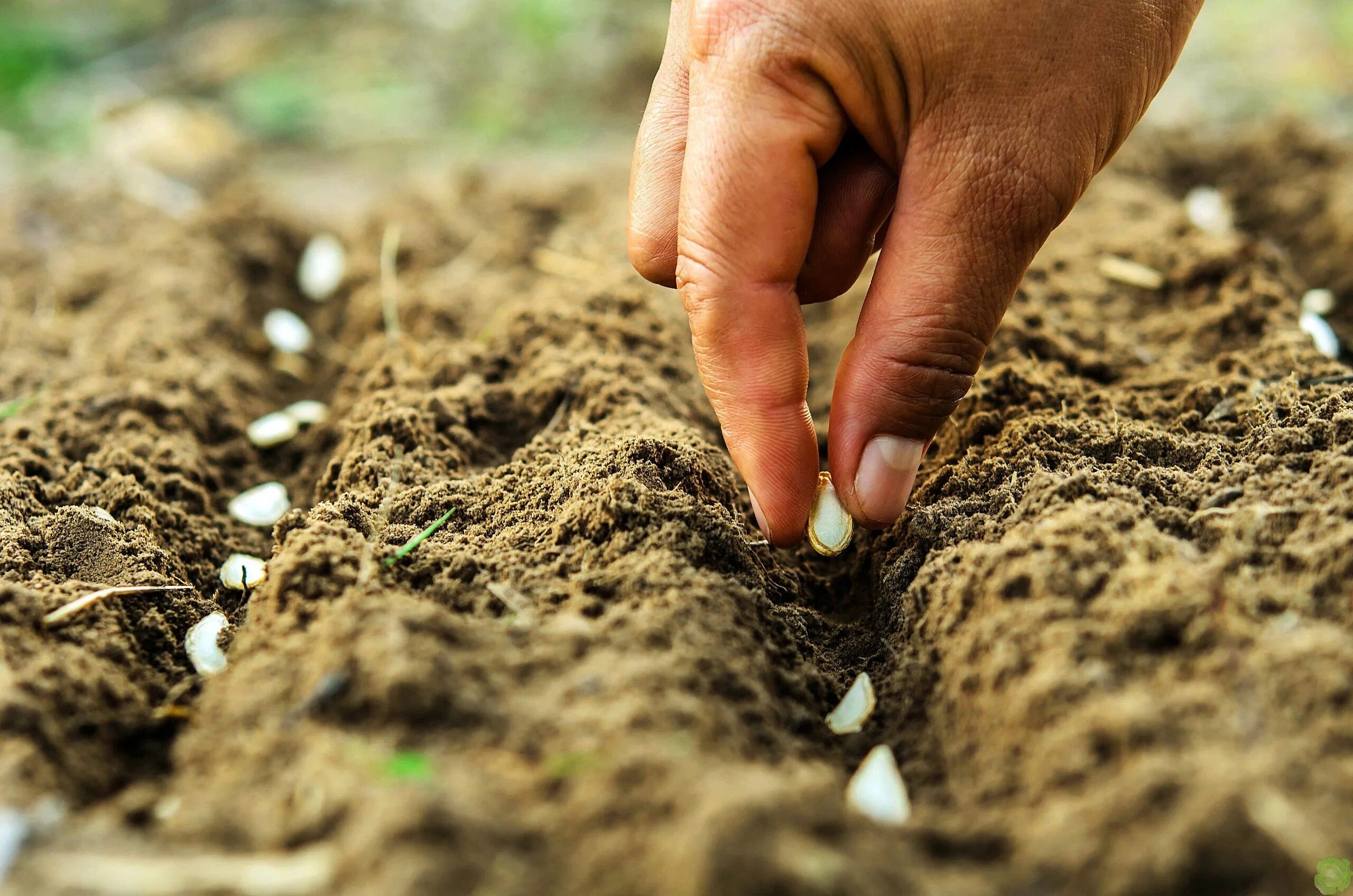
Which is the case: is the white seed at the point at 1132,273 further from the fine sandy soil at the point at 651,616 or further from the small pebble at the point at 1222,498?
the small pebble at the point at 1222,498

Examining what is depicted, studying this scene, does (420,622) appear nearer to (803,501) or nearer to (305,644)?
(305,644)

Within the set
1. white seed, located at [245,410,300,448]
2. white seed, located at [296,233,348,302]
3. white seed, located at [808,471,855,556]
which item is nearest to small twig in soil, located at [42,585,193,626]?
white seed, located at [245,410,300,448]

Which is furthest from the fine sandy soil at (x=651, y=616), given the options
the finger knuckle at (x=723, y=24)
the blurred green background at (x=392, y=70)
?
the blurred green background at (x=392, y=70)

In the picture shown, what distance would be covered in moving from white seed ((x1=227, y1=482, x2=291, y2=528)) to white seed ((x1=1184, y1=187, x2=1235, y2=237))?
6.90 ft

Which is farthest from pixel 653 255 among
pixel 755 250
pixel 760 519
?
pixel 760 519

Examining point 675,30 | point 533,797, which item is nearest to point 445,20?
point 675,30

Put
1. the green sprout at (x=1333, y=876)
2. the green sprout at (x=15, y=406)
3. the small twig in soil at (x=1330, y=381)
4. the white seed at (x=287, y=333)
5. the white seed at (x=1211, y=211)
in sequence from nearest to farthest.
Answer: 1. the green sprout at (x=1333, y=876)
2. the small twig in soil at (x=1330, y=381)
3. the green sprout at (x=15, y=406)
4. the white seed at (x=287, y=333)
5. the white seed at (x=1211, y=211)

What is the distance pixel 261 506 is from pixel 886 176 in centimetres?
118

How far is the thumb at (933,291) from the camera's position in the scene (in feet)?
4.20

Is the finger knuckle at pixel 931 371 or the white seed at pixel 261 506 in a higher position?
the finger knuckle at pixel 931 371

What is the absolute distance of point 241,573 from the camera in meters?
1.52

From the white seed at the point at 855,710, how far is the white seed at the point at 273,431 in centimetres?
125

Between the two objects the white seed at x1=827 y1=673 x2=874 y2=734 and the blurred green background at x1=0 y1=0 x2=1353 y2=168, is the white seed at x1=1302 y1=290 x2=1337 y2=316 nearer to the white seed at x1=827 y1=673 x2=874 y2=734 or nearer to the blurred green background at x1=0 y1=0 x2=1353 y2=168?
the blurred green background at x1=0 y1=0 x2=1353 y2=168

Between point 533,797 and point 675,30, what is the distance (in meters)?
1.23
